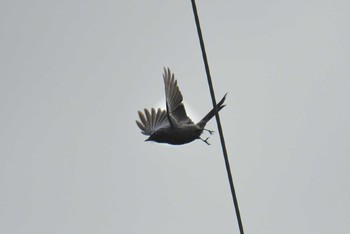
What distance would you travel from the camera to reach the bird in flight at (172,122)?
11562 millimetres

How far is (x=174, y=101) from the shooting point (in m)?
12.8

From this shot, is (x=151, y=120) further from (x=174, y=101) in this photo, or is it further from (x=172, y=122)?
(x=172, y=122)

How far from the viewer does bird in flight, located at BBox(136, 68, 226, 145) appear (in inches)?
455

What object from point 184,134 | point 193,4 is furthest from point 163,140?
point 193,4

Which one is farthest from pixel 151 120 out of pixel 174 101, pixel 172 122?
pixel 172 122

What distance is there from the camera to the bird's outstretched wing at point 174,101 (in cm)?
1218

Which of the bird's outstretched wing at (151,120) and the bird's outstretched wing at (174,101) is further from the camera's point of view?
the bird's outstretched wing at (151,120)

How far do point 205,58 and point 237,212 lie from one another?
1.34 m

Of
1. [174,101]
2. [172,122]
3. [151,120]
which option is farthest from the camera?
[151,120]

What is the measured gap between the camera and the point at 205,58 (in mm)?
6453

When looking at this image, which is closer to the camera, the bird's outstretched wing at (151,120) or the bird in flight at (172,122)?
the bird in flight at (172,122)

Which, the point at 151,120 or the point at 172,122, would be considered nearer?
the point at 172,122

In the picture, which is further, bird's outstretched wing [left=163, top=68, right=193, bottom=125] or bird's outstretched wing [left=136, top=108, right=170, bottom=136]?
bird's outstretched wing [left=136, top=108, right=170, bottom=136]

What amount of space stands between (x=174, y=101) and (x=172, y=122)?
1.00 m
